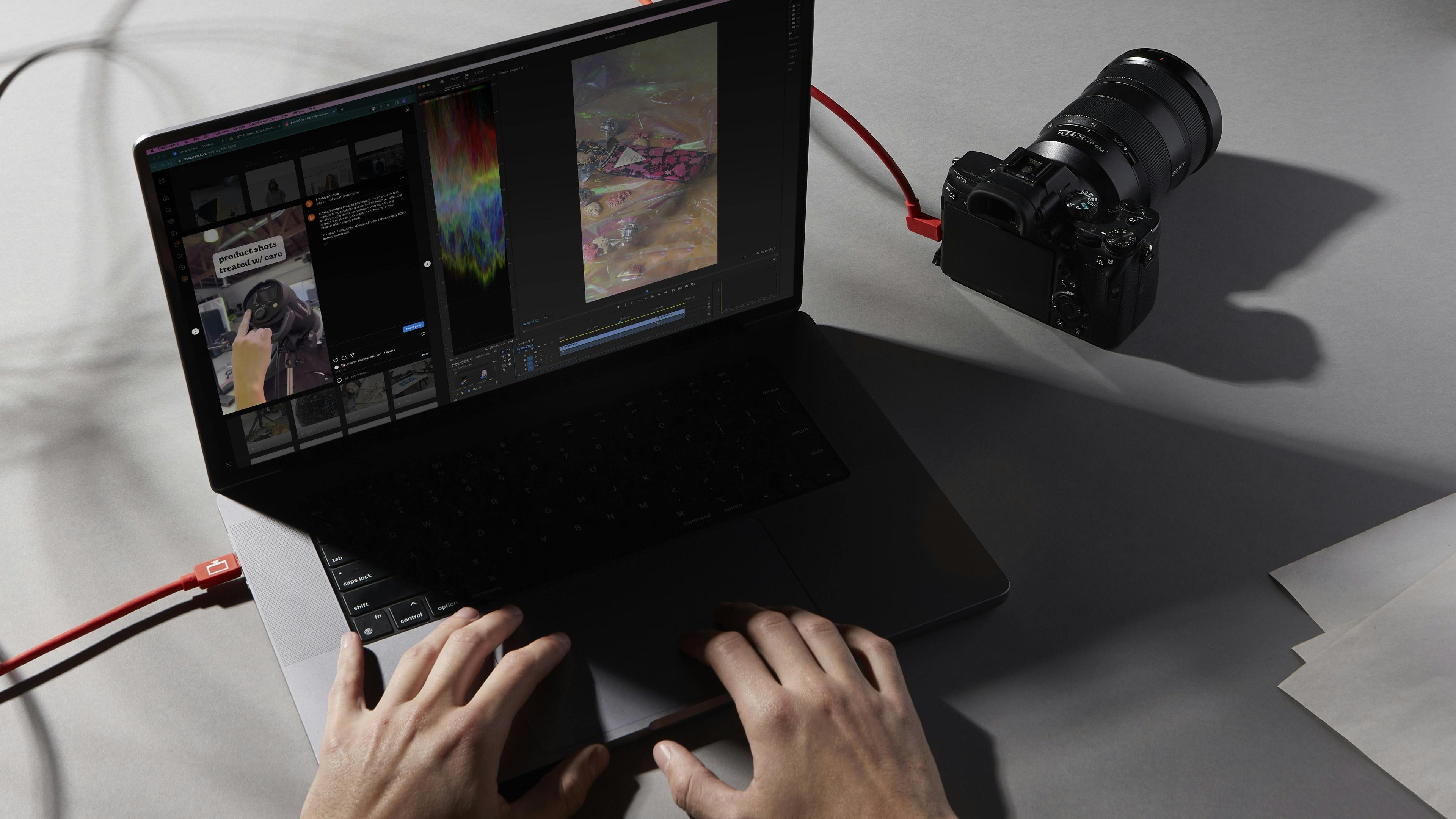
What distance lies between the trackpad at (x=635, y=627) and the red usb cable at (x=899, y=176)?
453 mm

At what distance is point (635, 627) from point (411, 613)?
6.0 inches

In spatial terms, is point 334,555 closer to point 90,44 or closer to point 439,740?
point 439,740

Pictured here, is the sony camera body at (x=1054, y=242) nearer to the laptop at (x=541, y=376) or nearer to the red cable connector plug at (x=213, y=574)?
the laptop at (x=541, y=376)

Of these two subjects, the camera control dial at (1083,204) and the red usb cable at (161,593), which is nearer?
the red usb cable at (161,593)

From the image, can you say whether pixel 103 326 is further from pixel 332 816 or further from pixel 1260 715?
pixel 1260 715

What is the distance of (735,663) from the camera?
0.76 meters

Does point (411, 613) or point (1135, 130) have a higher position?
point (1135, 130)

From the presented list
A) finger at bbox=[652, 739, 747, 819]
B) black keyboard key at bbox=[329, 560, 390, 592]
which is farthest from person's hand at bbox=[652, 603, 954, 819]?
black keyboard key at bbox=[329, 560, 390, 592]

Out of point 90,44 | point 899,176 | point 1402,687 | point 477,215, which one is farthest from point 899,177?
point 90,44

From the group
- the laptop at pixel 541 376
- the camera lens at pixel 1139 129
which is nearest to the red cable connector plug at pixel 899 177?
the camera lens at pixel 1139 129

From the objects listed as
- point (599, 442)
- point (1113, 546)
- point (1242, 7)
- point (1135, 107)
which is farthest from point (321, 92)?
point (1242, 7)

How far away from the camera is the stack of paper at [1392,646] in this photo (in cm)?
77

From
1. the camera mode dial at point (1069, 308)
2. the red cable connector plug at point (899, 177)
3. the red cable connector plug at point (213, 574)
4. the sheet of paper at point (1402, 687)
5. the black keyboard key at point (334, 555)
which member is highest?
the red cable connector plug at point (899, 177)

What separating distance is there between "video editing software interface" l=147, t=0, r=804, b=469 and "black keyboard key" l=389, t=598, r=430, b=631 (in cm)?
15
